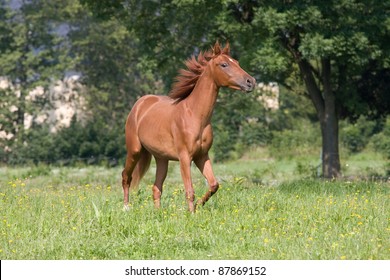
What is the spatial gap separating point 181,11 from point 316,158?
14.3 metres

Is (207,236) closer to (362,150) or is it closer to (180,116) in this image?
(180,116)

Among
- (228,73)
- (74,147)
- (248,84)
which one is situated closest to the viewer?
(248,84)

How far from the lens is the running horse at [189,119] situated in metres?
13.2

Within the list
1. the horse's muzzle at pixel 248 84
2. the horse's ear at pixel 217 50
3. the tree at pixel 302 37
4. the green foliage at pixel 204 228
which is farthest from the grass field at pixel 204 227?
the tree at pixel 302 37

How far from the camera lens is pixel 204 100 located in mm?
13477

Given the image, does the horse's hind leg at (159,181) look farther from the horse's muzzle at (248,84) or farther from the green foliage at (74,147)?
the green foliage at (74,147)

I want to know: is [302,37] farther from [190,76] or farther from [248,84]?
[248,84]

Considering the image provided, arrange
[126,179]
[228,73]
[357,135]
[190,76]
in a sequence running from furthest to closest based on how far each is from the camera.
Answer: [357,135], [126,179], [190,76], [228,73]

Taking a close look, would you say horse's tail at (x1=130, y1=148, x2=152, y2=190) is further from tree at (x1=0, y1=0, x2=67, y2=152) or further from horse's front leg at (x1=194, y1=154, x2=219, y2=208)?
tree at (x1=0, y1=0, x2=67, y2=152)

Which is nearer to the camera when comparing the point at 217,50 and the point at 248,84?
the point at 248,84

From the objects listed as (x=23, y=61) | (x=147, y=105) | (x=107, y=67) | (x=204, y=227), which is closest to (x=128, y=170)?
(x=147, y=105)

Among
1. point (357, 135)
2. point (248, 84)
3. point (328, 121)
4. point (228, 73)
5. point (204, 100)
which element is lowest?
point (357, 135)

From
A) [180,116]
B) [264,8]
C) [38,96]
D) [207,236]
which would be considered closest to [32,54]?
[38,96]

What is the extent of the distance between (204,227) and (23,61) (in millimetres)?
34707
